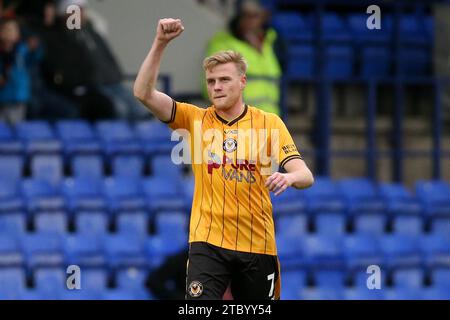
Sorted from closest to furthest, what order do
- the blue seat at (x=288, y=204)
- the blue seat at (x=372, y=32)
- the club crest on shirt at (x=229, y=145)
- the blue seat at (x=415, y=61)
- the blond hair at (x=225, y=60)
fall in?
the blond hair at (x=225, y=60), the club crest on shirt at (x=229, y=145), the blue seat at (x=288, y=204), the blue seat at (x=372, y=32), the blue seat at (x=415, y=61)

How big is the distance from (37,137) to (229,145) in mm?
5322

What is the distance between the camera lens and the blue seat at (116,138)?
1143cm

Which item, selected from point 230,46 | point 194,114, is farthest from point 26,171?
point 194,114

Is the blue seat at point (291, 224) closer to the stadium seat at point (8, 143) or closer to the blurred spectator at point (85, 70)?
the blurred spectator at point (85, 70)

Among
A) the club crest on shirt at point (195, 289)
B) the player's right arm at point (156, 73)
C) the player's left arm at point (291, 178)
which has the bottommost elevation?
the club crest on shirt at point (195, 289)

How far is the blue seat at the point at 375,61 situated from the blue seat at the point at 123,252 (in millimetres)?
3903

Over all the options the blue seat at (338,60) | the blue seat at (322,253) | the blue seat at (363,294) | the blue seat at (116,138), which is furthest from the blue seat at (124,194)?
the blue seat at (338,60)

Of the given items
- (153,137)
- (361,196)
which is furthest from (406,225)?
(153,137)

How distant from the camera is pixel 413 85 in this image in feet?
44.7

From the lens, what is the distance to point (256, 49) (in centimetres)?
1188

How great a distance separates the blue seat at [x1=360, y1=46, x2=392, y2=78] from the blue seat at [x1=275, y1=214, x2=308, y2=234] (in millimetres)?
2732

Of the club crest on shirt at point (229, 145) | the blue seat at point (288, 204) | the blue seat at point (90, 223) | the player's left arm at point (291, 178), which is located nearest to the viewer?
the player's left arm at point (291, 178)
